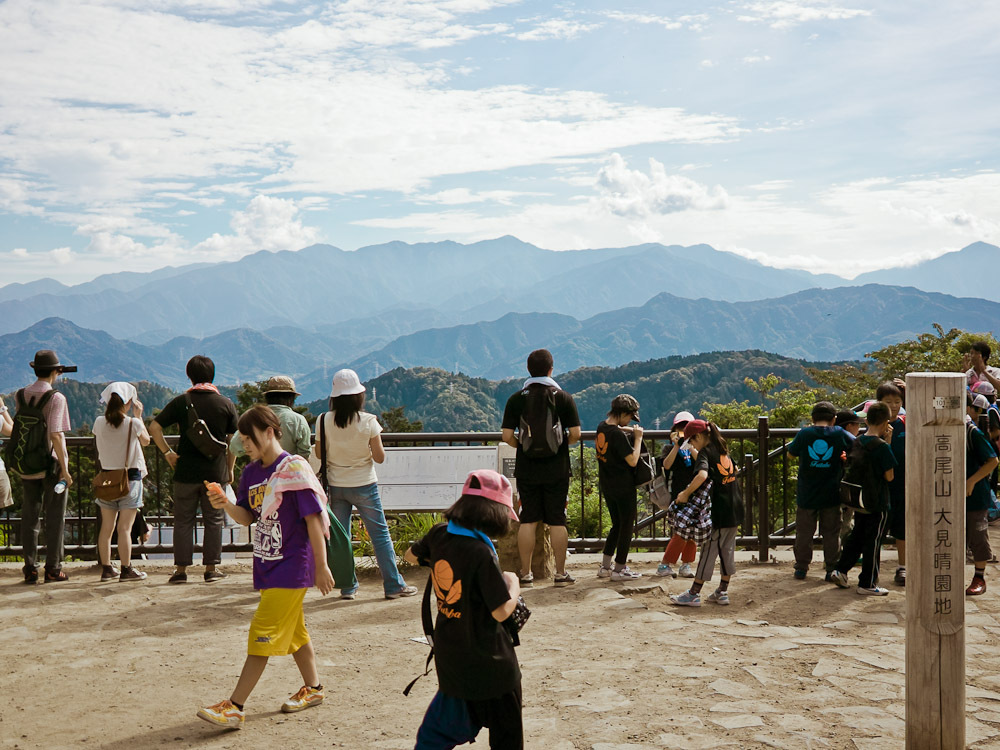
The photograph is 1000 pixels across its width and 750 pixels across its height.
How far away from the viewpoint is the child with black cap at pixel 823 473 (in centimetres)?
727

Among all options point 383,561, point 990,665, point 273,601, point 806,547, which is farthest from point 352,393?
point 990,665

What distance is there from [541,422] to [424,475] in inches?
70.9

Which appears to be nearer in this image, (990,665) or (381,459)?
(990,665)

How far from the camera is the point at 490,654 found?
3.37 meters

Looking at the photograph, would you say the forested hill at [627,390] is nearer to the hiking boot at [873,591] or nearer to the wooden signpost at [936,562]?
the hiking boot at [873,591]

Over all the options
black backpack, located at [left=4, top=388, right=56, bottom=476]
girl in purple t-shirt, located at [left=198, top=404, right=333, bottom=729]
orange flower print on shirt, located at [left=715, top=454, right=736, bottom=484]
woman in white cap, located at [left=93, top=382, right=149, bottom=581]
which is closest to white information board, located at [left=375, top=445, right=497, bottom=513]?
woman in white cap, located at [left=93, top=382, right=149, bottom=581]

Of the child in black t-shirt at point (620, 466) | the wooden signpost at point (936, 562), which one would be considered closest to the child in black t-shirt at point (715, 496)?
the child in black t-shirt at point (620, 466)

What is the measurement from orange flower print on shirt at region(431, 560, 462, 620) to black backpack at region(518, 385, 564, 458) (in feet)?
12.5

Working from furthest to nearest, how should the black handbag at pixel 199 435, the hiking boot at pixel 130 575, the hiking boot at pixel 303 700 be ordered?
the hiking boot at pixel 130 575 → the black handbag at pixel 199 435 → the hiking boot at pixel 303 700

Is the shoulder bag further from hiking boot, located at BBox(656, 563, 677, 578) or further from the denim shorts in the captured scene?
hiking boot, located at BBox(656, 563, 677, 578)

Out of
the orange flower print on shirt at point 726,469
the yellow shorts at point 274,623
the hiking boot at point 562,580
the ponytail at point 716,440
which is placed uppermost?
the ponytail at point 716,440

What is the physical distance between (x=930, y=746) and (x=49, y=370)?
6.91 m

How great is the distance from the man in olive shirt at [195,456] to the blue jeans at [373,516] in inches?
41.0

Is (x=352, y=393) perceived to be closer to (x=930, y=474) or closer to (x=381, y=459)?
(x=381, y=459)
